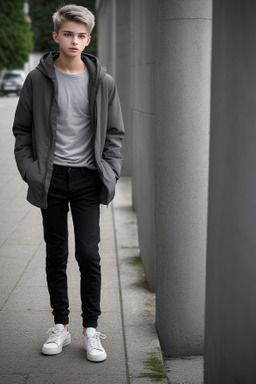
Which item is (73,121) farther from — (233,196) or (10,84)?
(10,84)

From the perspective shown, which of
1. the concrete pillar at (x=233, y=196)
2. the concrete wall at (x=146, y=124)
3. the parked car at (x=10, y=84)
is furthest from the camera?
the parked car at (x=10, y=84)

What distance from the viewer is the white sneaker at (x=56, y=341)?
12.8 feet

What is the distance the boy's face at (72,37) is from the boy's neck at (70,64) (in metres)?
0.04

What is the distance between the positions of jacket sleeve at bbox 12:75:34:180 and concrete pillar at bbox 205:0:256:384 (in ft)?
4.50

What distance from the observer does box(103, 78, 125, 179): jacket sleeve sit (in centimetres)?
381

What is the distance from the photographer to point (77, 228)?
151 inches

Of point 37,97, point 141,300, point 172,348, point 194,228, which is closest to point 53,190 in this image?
point 37,97

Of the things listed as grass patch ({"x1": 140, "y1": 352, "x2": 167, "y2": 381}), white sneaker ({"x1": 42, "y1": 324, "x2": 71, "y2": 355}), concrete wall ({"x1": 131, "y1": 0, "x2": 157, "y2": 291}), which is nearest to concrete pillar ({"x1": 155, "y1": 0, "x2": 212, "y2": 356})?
grass patch ({"x1": 140, "y1": 352, "x2": 167, "y2": 381})

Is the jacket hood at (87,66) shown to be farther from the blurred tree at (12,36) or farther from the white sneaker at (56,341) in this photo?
the blurred tree at (12,36)

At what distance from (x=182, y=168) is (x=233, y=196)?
5.04ft

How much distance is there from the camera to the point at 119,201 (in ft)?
31.5

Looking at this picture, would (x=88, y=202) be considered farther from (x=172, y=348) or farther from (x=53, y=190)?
(x=172, y=348)

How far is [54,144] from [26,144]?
199 mm

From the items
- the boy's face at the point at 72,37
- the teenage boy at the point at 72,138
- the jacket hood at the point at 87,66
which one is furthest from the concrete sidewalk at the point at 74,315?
the boy's face at the point at 72,37
